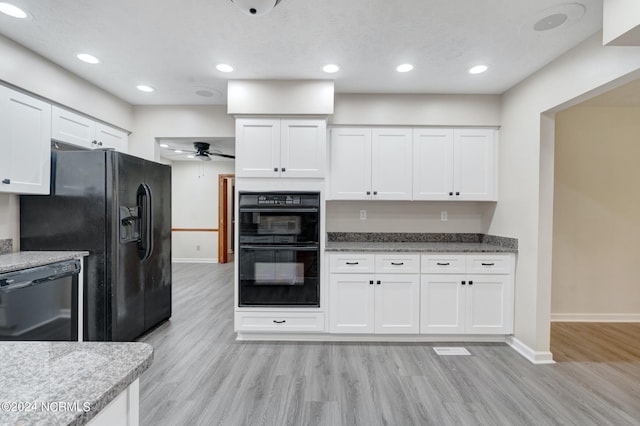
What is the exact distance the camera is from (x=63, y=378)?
667 millimetres

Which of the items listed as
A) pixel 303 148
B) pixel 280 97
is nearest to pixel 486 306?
pixel 303 148

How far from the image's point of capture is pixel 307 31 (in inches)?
86.0

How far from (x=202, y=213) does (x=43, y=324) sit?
17.0 feet

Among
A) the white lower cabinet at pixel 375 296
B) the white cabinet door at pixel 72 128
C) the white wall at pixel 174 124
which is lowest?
the white lower cabinet at pixel 375 296

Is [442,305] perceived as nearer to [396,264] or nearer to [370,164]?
[396,264]

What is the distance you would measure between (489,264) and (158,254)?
3.39 m

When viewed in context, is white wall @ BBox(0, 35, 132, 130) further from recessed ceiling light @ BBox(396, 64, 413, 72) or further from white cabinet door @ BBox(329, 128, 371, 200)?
recessed ceiling light @ BBox(396, 64, 413, 72)

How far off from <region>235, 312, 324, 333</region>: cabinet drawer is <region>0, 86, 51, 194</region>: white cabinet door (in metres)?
2.02

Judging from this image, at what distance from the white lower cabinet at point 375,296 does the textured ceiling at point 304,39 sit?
1783 mm

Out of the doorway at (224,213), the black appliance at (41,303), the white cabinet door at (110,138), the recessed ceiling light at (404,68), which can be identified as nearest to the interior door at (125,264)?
the black appliance at (41,303)

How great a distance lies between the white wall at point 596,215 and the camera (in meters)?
3.56

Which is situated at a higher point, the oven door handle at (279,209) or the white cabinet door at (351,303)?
the oven door handle at (279,209)

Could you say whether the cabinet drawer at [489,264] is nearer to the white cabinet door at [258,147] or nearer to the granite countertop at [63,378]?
the white cabinet door at [258,147]

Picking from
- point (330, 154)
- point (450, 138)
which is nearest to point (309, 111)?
point (330, 154)
